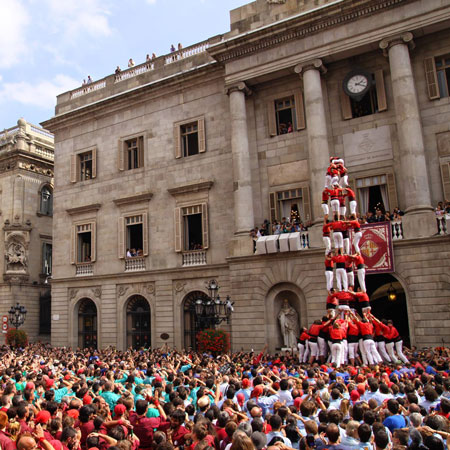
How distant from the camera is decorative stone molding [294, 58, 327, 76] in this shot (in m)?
24.8

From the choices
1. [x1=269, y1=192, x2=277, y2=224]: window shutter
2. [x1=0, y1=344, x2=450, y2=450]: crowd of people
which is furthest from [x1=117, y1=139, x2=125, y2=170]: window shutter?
[x1=0, y1=344, x2=450, y2=450]: crowd of people

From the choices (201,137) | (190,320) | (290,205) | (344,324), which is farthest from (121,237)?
(344,324)

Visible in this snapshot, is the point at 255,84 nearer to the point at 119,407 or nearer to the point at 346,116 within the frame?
the point at 346,116

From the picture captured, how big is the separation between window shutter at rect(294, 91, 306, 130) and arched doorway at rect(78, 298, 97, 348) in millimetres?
17596

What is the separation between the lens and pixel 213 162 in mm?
28422

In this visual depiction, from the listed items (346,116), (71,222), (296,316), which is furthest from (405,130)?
(71,222)

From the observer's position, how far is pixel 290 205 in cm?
2617

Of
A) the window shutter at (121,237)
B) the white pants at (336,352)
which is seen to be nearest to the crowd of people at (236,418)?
the white pants at (336,352)

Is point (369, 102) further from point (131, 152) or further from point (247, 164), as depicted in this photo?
point (131, 152)

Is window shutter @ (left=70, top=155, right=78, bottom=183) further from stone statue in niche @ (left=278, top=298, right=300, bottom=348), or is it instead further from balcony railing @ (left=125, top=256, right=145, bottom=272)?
stone statue in niche @ (left=278, top=298, right=300, bottom=348)

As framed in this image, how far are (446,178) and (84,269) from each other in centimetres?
2245

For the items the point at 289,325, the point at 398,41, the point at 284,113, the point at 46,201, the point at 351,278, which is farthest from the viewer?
the point at 46,201

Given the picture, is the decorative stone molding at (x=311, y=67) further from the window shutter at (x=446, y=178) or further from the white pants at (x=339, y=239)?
the white pants at (x=339, y=239)

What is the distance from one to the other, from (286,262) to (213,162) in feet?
25.8
